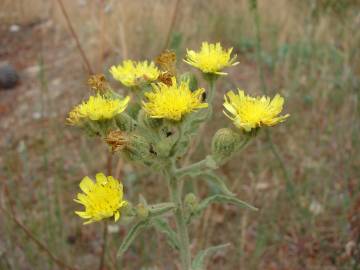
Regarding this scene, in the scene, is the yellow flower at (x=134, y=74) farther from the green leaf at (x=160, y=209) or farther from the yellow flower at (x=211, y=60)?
the green leaf at (x=160, y=209)

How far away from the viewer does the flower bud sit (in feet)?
5.05

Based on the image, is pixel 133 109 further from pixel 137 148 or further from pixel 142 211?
pixel 142 211

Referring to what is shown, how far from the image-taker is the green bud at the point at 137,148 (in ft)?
4.89

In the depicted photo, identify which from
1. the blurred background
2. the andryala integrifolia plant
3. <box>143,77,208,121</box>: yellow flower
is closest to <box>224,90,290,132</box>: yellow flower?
the andryala integrifolia plant

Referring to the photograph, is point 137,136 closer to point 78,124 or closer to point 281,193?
point 78,124

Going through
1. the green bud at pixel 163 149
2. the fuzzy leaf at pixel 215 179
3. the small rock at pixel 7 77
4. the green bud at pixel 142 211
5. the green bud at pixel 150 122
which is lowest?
the green bud at pixel 142 211

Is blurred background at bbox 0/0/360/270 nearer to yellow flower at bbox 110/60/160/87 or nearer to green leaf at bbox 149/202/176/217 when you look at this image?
yellow flower at bbox 110/60/160/87

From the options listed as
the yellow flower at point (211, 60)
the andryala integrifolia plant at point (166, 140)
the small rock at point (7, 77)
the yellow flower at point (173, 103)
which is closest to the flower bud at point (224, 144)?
the andryala integrifolia plant at point (166, 140)

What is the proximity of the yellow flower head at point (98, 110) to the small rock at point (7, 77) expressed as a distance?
3.19 meters

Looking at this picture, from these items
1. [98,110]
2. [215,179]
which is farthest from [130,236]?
[98,110]

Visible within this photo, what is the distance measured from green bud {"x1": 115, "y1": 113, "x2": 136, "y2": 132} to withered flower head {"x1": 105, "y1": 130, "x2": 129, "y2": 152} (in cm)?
10

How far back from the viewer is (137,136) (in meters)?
1.52

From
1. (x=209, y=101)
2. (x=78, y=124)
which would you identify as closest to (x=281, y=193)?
(x=209, y=101)

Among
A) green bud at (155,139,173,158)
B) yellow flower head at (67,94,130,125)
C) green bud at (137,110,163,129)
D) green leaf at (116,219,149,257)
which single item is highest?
yellow flower head at (67,94,130,125)
